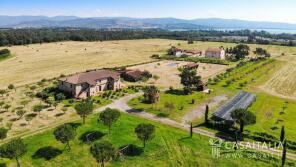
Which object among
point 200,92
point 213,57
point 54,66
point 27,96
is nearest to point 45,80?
point 27,96

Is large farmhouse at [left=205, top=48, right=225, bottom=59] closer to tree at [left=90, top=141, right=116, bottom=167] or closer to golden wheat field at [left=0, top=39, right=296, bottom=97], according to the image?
golden wheat field at [left=0, top=39, right=296, bottom=97]

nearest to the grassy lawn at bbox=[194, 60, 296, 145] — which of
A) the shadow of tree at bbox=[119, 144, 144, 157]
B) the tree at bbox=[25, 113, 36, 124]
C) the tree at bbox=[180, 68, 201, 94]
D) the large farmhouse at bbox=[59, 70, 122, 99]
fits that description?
the tree at bbox=[180, 68, 201, 94]

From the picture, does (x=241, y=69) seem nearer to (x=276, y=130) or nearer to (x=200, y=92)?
(x=200, y=92)

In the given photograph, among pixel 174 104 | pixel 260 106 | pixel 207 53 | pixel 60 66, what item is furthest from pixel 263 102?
pixel 60 66

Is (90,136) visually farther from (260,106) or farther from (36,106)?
(260,106)

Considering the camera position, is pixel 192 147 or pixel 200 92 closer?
pixel 192 147

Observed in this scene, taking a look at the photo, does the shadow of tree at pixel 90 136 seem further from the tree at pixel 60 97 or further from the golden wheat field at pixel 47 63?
the golden wheat field at pixel 47 63
